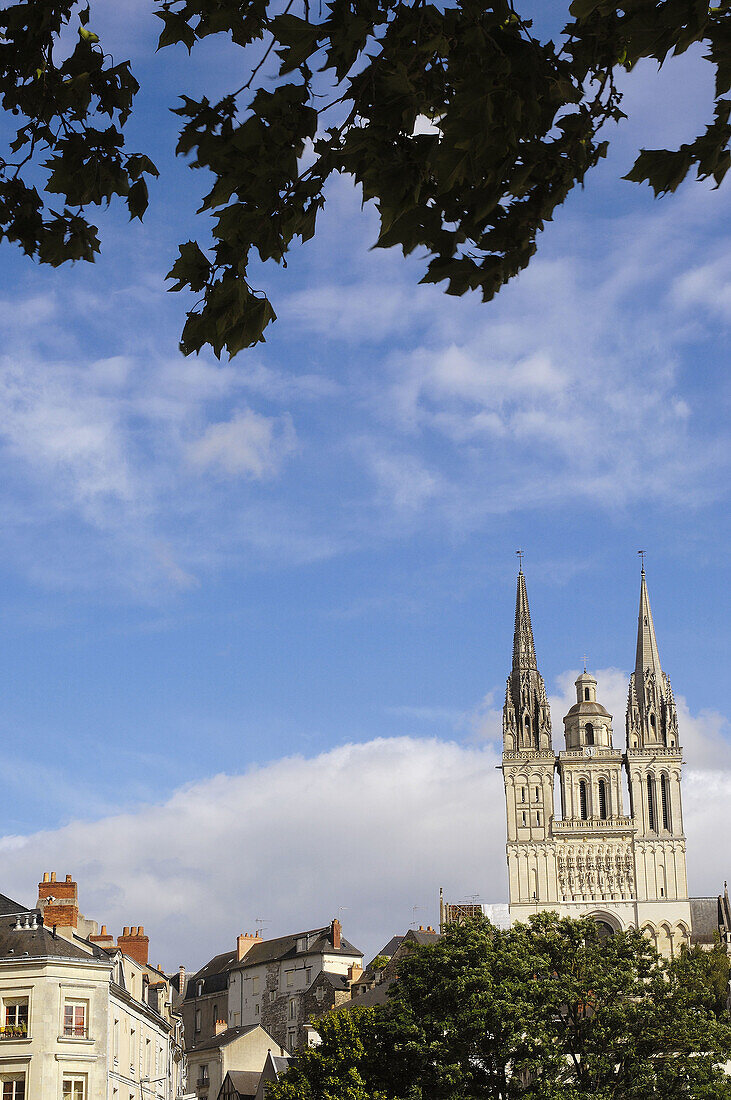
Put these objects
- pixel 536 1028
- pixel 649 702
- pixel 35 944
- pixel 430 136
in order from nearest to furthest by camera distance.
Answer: pixel 430 136, pixel 536 1028, pixel 35 944, pixel 649 702

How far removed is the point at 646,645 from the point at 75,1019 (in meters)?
104

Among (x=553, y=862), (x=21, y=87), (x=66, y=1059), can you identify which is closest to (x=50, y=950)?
(x=66, y=1059)

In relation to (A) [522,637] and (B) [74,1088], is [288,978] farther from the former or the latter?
(B) [74,1088]

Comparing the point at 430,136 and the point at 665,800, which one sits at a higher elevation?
the point at 665,800

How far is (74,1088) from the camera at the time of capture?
41062mm

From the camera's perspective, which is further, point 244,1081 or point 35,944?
point 244,1081

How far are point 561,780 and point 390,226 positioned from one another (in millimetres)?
129318

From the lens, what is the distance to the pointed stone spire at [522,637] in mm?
139625

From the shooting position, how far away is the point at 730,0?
20.4 feet

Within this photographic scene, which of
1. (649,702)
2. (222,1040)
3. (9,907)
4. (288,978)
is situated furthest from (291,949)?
(9,907)

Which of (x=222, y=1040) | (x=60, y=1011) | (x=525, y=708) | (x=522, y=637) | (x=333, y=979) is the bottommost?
(x=60, y=1011)

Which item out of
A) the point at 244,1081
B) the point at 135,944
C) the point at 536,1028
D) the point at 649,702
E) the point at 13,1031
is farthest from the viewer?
the point at 649,702

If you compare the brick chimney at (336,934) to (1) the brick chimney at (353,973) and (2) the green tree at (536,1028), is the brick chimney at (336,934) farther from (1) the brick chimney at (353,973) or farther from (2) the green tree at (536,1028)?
(2) the green tree at (536,1028)

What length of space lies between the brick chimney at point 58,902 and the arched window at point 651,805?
90.8 metres
